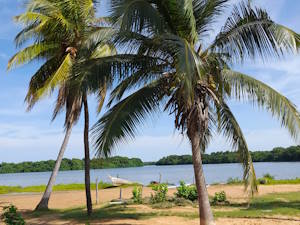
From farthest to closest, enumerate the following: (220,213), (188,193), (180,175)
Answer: (180,175) < (188,193) < (220,213)

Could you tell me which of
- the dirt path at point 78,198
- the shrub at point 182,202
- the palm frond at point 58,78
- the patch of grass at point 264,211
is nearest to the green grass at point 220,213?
the patch of grass at point 264,211

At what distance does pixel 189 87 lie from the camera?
21.1 ft

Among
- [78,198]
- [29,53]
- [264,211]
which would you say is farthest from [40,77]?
[264,211]

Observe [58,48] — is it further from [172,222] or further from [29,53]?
[172,222]

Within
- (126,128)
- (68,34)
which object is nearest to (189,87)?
(126,128)

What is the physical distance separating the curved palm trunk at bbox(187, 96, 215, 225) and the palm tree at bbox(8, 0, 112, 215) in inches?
141

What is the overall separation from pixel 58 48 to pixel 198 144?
8.13 meters

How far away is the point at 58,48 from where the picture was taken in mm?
14273

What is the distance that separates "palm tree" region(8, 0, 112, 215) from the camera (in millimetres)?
12070

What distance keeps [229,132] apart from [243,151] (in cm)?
65

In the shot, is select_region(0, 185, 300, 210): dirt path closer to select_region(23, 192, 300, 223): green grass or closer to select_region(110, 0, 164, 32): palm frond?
select_region(23, 192, 300, 223): green grass

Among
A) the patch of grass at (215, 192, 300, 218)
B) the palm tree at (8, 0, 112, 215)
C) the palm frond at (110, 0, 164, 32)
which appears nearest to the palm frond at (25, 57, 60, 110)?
the palm tree at (8, 0, 112, 215)

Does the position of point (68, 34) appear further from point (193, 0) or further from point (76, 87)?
point (193, 0)

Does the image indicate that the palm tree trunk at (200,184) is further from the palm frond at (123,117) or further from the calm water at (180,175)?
the calm water at (180,175)
